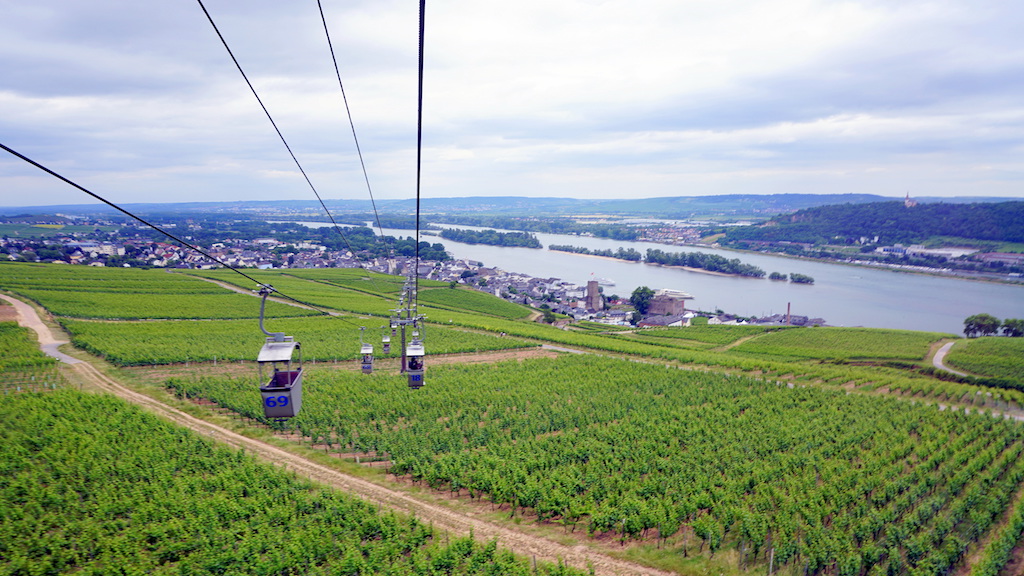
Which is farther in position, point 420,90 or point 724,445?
point 724,445

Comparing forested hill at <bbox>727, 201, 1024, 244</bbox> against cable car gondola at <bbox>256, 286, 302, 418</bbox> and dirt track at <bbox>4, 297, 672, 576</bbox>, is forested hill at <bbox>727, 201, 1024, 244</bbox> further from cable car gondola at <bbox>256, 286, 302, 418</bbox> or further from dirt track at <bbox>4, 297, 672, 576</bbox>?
cable car gondola at <bbox>256, 286, 302, 418</bbox>

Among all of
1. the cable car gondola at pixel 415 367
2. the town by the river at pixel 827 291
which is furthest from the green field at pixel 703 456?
the town by the river at pixel 827 291

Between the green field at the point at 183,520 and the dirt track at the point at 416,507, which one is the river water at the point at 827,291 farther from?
the green field at the point at 183,520

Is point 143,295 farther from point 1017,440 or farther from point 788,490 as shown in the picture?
point 1017,440

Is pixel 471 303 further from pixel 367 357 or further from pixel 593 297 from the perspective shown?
pixel 367 357

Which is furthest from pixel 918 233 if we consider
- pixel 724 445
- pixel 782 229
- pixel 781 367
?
pixel 724 445
